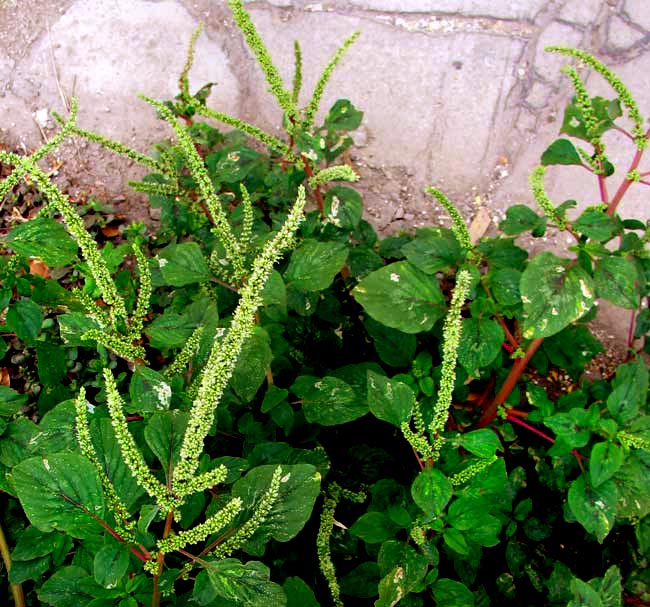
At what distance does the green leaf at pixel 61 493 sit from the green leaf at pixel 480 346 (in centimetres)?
99

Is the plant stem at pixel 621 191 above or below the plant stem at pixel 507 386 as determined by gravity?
above

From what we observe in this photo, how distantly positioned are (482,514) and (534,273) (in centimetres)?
63

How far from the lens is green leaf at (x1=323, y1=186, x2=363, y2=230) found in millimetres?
2043

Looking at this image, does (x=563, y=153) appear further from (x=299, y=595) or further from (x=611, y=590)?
(x=299, y=595)

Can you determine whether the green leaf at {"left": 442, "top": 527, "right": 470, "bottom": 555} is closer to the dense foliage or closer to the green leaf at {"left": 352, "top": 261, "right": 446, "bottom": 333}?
the dense foliage

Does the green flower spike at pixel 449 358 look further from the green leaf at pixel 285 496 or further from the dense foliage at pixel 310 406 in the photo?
the green leaf at pixel 285 496

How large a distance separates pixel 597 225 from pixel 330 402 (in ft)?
2.74

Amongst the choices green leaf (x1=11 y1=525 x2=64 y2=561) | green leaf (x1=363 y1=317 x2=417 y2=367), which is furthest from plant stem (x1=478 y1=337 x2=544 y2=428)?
green leaf (x1=11 y1=525 x2=64 y2=561)

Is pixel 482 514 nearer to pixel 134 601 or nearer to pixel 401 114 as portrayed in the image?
pixel 134 601

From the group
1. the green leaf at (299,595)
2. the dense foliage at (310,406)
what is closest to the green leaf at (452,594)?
the dense foliage at (310,406)

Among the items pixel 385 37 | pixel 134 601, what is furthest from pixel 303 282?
pixel 385 37

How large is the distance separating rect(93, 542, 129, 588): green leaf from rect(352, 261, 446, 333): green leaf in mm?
878

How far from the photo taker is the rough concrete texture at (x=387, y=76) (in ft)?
9.37

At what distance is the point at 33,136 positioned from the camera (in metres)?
2.92
